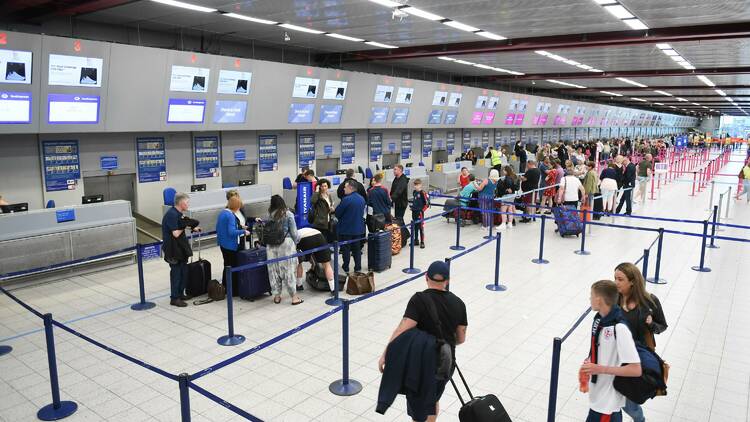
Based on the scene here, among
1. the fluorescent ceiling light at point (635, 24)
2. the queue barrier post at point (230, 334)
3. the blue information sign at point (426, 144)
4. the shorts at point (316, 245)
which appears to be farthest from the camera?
the blue information sign at point (426, 144)

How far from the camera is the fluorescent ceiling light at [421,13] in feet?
27.9

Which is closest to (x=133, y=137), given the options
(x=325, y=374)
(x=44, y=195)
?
Result: (x=44, y=195)

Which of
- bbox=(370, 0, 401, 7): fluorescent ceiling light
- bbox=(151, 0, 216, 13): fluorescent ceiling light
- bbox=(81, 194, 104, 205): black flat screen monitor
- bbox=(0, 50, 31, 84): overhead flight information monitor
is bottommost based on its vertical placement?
bbox=(81, 194, 104, 205): black flat screen monitor

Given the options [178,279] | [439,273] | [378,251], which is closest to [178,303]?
[178,279]

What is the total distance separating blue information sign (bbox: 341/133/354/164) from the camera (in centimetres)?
1598

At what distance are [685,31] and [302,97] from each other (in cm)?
831

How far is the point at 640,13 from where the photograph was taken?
28.3ft

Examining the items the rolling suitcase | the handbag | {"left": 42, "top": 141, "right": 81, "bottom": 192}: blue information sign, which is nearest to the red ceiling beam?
the rolling suitcase

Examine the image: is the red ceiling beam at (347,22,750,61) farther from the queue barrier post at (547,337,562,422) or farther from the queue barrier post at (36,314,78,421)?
the queue barrier post at (36,314,78,421)

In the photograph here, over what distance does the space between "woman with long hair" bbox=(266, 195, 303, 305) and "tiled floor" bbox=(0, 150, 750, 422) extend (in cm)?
26


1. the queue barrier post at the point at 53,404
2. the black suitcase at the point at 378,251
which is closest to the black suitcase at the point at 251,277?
the black suitcase at the point at 378,251

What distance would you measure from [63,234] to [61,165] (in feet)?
6.66

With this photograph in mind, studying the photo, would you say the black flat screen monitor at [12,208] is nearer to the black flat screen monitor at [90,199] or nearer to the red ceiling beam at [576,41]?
the black flat screen monitor at [90,199]

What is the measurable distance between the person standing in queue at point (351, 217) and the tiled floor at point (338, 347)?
2.25 feet
